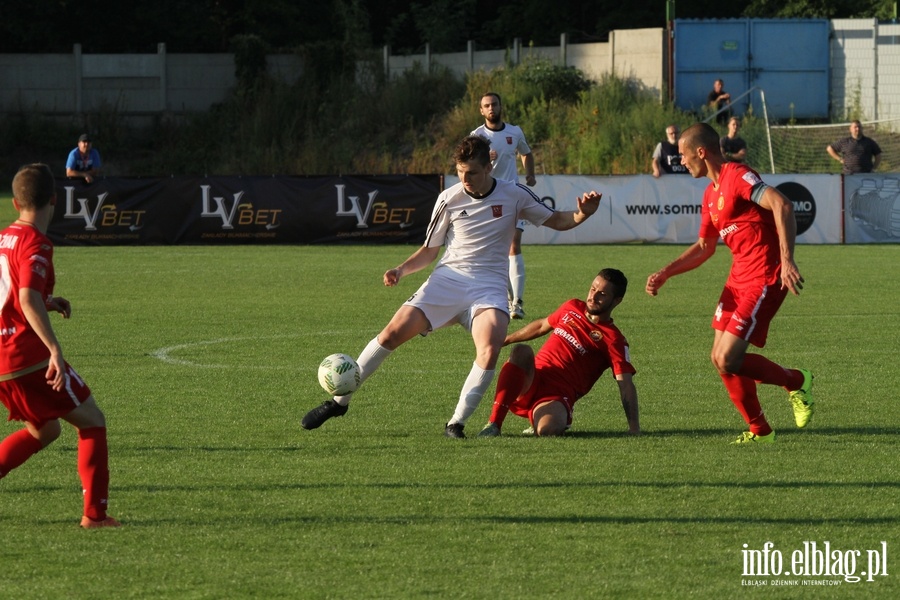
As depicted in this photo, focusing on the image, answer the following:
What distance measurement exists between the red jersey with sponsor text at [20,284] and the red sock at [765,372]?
3.88 meters

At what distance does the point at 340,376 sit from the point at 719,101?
1077 inches

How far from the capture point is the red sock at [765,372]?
297 inches

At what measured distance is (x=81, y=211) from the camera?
75.4 ft

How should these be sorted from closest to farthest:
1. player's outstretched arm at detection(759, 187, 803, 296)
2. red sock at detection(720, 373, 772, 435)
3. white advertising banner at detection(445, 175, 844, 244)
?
player's outstretched arm at detection(759, 187, 803, 296) < red sock at detection(720, 373, 772, 435) < white advertising banner at detection(445, 175, 844, 244)

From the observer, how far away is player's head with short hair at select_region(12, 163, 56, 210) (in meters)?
5.46

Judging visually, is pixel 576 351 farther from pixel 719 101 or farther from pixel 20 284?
pixel 719 101

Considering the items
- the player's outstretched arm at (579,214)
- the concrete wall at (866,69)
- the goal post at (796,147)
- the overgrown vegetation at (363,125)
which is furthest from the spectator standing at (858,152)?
the player's outstretched arm at (579,214)

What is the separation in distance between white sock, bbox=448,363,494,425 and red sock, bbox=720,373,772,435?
1.33 meters

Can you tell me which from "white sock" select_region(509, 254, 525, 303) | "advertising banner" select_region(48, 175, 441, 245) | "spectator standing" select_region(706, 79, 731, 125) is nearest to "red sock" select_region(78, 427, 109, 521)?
"white sock" select_region(509, 254, 525, 303)

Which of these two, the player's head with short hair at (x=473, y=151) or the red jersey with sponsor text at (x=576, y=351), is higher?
the player's head with short hair at (x=473, y=151)

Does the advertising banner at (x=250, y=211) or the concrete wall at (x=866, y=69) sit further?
the concrete wall at (x=866, y=69)

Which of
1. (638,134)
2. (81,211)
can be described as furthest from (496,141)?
(638,134)

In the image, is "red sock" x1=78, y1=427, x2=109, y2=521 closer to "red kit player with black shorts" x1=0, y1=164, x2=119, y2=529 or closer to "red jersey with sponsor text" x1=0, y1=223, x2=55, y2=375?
"red kit player with black shorts" x1=0, y1=164, x2=119, y2=529

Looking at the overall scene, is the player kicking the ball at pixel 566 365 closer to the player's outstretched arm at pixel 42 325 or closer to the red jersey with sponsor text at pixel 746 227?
the red jersey with sponsor text at pixel 746 227
